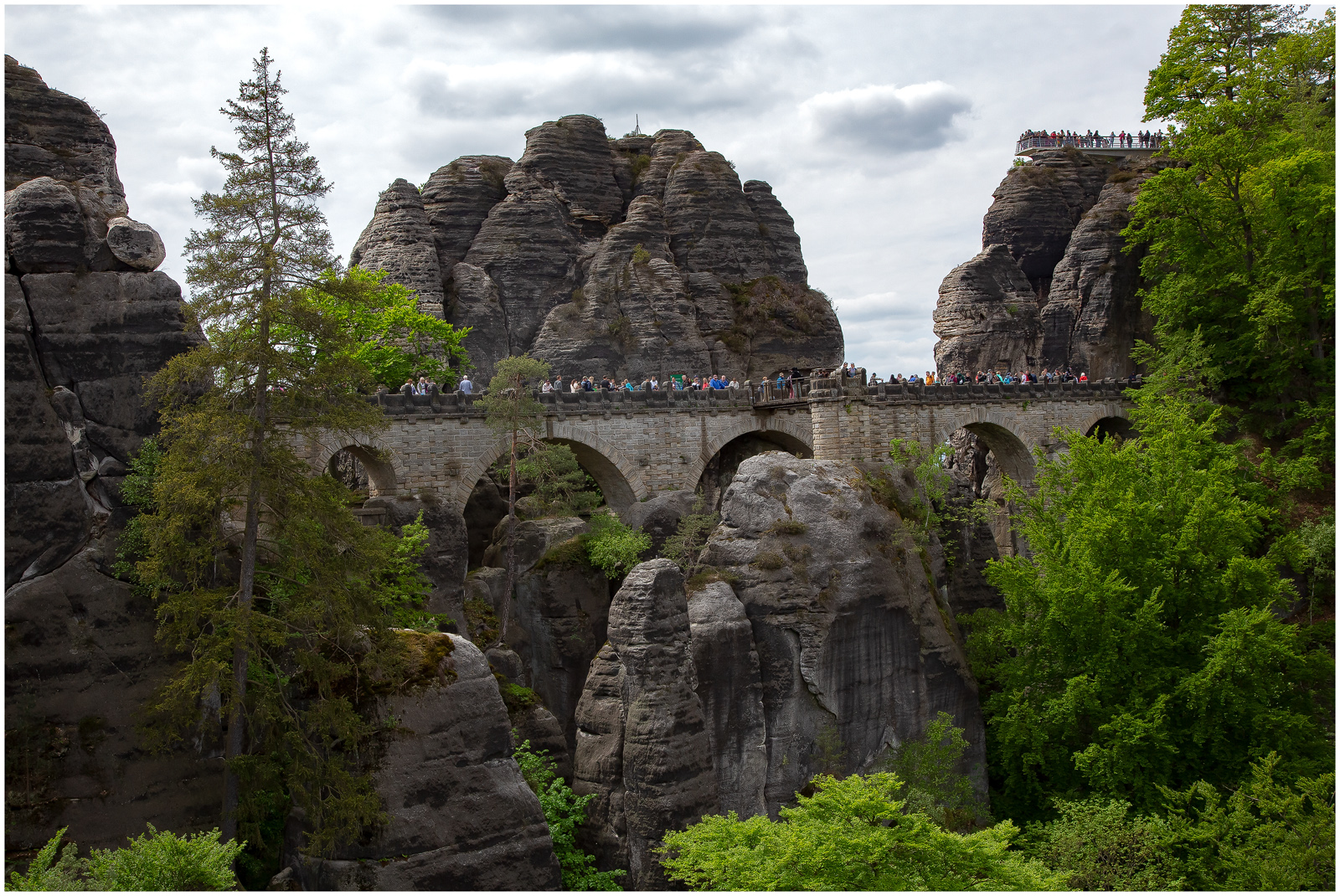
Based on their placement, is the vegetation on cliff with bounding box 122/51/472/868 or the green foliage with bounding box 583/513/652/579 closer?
the vegetation on cliff with bounding box 122/51/472/868

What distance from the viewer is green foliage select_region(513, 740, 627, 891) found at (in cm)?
1980

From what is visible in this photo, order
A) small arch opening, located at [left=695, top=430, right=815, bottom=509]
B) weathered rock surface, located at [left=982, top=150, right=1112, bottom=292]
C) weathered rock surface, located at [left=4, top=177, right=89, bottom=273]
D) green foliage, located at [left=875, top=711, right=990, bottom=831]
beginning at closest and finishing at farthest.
Result: weathered rock surface, located at [left=4, top=177, right=89, bottom=273]
green foliage, located at [left=875, top=711, right=990, bottom=831]
small arch opening, located at [left=695, top=430, right=815, bottom=509]
weathered rock surface, located at [left=982, top=150, right=1112, bottom=292]

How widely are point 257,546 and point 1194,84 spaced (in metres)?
38.3

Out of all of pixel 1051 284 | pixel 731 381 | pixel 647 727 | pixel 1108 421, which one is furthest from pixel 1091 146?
pixel 647 727

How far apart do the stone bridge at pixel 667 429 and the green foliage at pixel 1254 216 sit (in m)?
7.62

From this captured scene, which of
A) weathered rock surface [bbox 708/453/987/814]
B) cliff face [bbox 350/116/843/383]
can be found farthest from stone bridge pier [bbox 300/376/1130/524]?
cliff face [bbox 350/116/843/383]

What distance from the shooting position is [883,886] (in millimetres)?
15023

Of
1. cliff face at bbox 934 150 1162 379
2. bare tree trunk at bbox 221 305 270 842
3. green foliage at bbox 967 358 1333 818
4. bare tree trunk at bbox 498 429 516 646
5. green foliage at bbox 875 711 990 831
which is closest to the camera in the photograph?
bare tree trunk at bbox 221 305 270 842

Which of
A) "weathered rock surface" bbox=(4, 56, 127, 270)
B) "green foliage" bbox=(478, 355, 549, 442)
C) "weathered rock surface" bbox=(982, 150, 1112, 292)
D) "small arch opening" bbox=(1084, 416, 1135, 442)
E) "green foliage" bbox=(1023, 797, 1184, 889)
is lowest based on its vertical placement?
"green foliage" bbox=(1023, 797, 1184, 889)

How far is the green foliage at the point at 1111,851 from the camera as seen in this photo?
20625mm

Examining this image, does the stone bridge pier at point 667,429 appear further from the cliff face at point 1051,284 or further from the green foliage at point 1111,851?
the green foliage at point 1111,851

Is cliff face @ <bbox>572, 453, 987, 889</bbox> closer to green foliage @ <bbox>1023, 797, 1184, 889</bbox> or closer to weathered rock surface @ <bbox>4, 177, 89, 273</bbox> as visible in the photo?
green foliage @ <bbox>1023, 797, 1184, 889</bbox>

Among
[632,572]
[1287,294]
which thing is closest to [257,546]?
[632,572]

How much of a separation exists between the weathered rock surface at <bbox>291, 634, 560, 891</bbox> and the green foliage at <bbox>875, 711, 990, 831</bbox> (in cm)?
982
